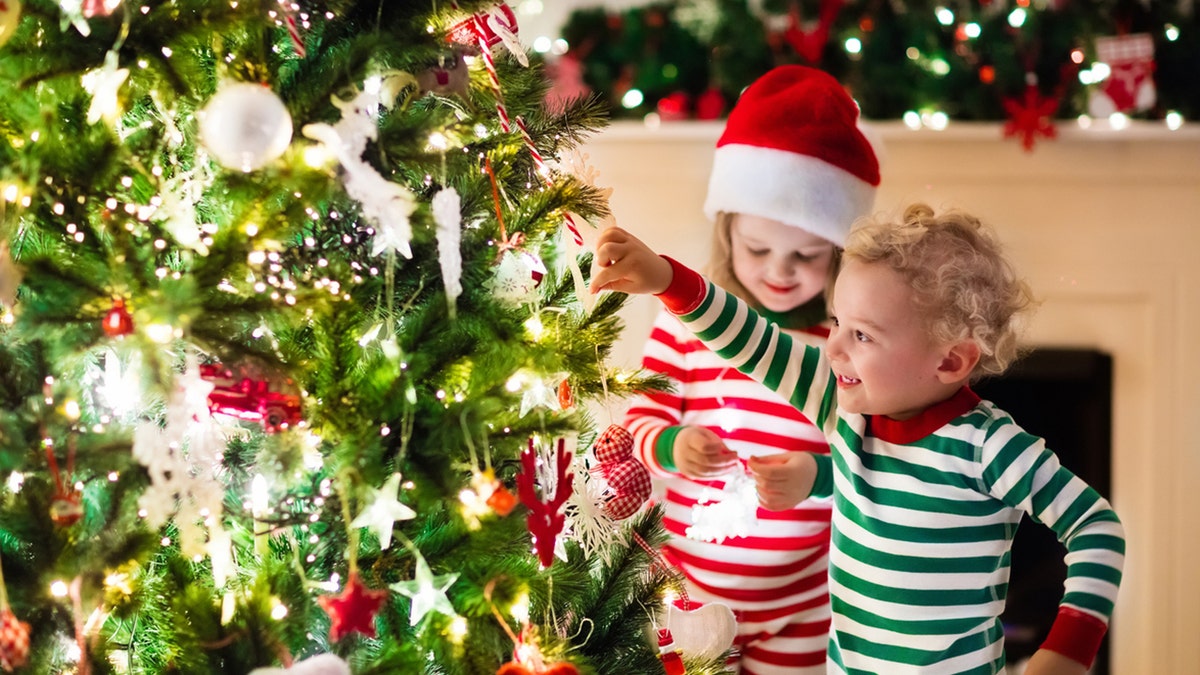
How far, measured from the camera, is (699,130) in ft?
7.63

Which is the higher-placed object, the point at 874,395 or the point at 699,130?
the point at 699,130

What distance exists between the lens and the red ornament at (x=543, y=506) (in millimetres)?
900

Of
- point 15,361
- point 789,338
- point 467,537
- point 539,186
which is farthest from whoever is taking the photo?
point 789,338

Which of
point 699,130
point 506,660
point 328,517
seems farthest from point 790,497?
point 699,130

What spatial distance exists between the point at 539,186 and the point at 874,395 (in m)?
0.40

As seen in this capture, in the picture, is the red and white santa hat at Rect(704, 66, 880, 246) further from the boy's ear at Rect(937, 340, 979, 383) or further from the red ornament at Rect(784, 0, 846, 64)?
the red ornament at Rect(784, 0, 846, 64)

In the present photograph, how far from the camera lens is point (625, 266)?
3.52 feet

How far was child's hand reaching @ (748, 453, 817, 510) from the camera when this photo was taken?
3.98ft

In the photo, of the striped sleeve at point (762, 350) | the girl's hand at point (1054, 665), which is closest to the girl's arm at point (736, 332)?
the striped sleeve at point (762, 350)

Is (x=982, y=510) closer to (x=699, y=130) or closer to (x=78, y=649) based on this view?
(x=78, y=649)

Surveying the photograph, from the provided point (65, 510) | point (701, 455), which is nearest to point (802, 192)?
point (701, 455)

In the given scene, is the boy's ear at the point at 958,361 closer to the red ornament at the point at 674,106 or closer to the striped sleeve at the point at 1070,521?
the striped sleeve at the point at 1070,521

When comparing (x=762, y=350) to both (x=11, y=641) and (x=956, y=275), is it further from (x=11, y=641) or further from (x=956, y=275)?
(x=11, y=641)

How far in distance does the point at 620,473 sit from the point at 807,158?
20.5 inches
